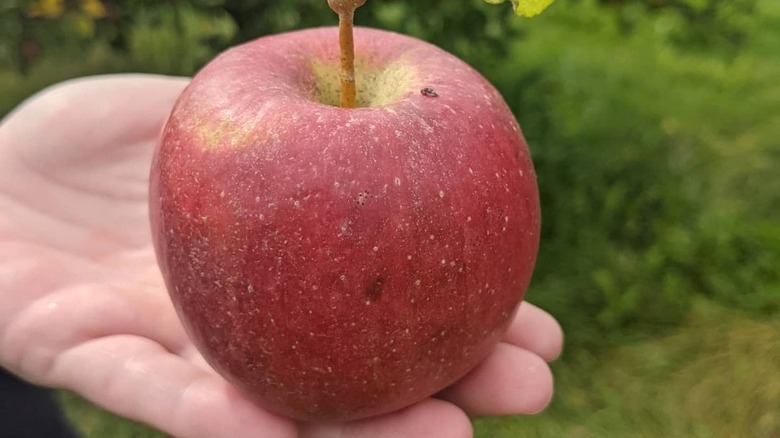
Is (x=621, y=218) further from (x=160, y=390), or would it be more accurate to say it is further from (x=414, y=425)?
(x=160, y=390)

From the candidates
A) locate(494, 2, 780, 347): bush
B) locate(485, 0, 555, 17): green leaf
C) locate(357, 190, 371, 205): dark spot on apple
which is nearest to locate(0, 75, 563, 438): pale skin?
locate(357, 190, 371, 205): dark spot on apple

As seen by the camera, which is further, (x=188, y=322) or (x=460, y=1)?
(x=460, y=1)

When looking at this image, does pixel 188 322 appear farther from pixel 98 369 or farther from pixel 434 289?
pixel 434 289

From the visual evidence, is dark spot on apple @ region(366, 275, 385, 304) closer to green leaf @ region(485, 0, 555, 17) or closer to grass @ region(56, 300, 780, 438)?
green leaf @ region(485, 0, 555, 17)

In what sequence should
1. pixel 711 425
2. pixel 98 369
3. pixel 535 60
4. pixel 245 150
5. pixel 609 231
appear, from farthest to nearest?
pixel 535 60 → pixel 609 231 → pixel 711 425 → pixel 98 369 → pixel 245 150

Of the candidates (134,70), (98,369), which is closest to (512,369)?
(98,369)

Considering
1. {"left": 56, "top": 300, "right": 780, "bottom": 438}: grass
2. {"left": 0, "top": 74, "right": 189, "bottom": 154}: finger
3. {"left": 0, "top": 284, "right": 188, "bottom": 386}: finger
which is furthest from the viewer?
{"left": 56, "top": 300, "right": 780, "bottom": 438}: grass

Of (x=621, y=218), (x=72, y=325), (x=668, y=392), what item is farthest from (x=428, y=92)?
(x=621, y=218)
